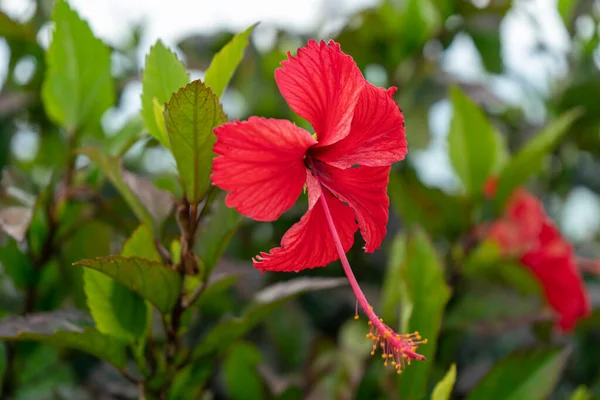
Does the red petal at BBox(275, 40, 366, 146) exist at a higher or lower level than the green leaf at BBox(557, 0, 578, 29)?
higher

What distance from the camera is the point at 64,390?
2.94ft

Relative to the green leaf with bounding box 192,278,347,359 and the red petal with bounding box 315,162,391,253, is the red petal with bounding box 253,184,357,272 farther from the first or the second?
the green leaf with bounding box 192,278,347,359

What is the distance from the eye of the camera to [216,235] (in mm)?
636

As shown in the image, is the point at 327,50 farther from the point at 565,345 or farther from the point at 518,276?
the point at 518,276

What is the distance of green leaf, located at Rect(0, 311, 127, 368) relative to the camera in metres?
0.58

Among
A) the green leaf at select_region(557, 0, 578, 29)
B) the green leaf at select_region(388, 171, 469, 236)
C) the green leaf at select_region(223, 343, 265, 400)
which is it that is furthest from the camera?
the green leaf at select_region(557, 0, 578, 29)

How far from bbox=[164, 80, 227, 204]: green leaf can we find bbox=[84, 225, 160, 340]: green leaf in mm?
92

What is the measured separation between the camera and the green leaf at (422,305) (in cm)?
72

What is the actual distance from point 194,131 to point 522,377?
583mm

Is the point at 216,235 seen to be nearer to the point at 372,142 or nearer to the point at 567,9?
the point at 372,142

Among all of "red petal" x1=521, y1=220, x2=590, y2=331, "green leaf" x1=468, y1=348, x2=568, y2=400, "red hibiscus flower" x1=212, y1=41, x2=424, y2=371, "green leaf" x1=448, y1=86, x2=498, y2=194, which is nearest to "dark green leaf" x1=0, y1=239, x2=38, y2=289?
"red hibiscus flower" x1=212, y1=41, x2=424, y2=371

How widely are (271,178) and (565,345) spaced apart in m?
0.57

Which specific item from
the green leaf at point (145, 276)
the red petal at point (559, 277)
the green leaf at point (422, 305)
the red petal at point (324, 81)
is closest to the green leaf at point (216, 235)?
the green leaf at point (145, 276)

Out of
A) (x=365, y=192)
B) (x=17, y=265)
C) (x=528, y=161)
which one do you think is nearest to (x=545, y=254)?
(x=528, y=161)
